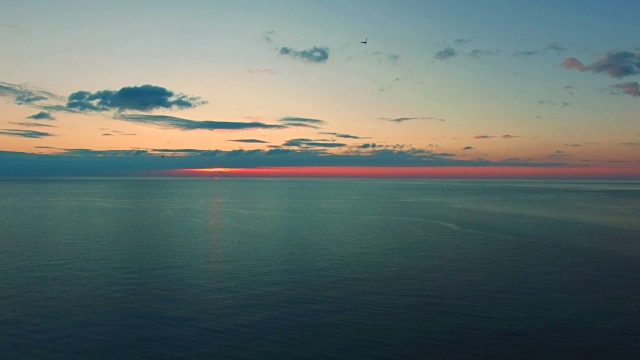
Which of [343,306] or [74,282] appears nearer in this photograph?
[343,306]

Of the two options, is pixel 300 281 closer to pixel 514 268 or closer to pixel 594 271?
pixel 514 268

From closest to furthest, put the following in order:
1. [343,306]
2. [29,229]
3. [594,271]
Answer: [343,306] < [594,271] < [29,229]

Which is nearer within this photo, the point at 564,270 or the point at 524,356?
the point at 524,356

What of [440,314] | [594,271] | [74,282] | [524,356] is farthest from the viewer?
[594,271]

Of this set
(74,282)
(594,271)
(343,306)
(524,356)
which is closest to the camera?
(524,356)

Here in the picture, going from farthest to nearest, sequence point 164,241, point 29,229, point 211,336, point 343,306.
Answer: point 29,229
point 164,241
point 343,306
point 211,336

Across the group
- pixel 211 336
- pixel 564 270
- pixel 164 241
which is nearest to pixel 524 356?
pixel 211 336

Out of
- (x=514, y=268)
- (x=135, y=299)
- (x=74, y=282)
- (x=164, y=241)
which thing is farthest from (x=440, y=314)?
(x=164, y=241)

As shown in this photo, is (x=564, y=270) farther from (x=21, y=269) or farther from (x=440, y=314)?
(x=21, y=269)
